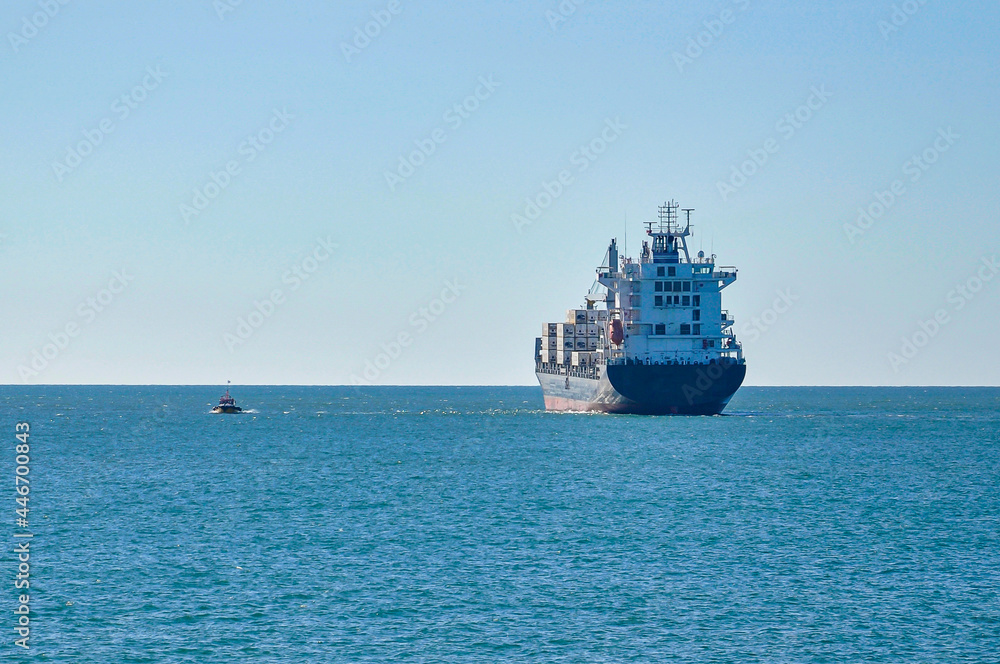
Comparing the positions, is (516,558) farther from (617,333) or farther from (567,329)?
(567,329)

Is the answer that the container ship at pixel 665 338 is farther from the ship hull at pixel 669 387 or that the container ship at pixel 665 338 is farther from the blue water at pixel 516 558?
the blue water at pixel 516 558

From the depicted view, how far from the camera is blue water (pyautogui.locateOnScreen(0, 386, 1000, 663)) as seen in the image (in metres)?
33.9

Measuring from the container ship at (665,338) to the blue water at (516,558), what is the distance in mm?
27140

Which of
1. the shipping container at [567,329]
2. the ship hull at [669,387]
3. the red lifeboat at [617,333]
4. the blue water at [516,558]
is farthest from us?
the shipping container at [567,329]

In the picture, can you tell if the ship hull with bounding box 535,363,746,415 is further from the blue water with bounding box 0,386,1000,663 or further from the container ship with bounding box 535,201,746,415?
the blue water with bounding box 0,386,1000,663

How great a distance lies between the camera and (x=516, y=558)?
1801 inches

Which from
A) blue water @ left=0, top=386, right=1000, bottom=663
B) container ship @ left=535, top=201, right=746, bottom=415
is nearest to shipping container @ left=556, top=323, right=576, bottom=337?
container ship @ left=535, top=201, right=746, bottom=415

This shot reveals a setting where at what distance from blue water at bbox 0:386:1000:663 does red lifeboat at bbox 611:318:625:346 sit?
31.7 m

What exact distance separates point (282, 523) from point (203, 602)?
56.3ft

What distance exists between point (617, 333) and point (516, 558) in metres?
79.0

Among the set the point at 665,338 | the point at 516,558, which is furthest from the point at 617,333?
the point at 516,558

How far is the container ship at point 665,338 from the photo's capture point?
119 meters

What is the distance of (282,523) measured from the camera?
55.4 m

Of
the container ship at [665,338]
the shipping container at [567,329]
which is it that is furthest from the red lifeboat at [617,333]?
the shipping container at [567,329]
